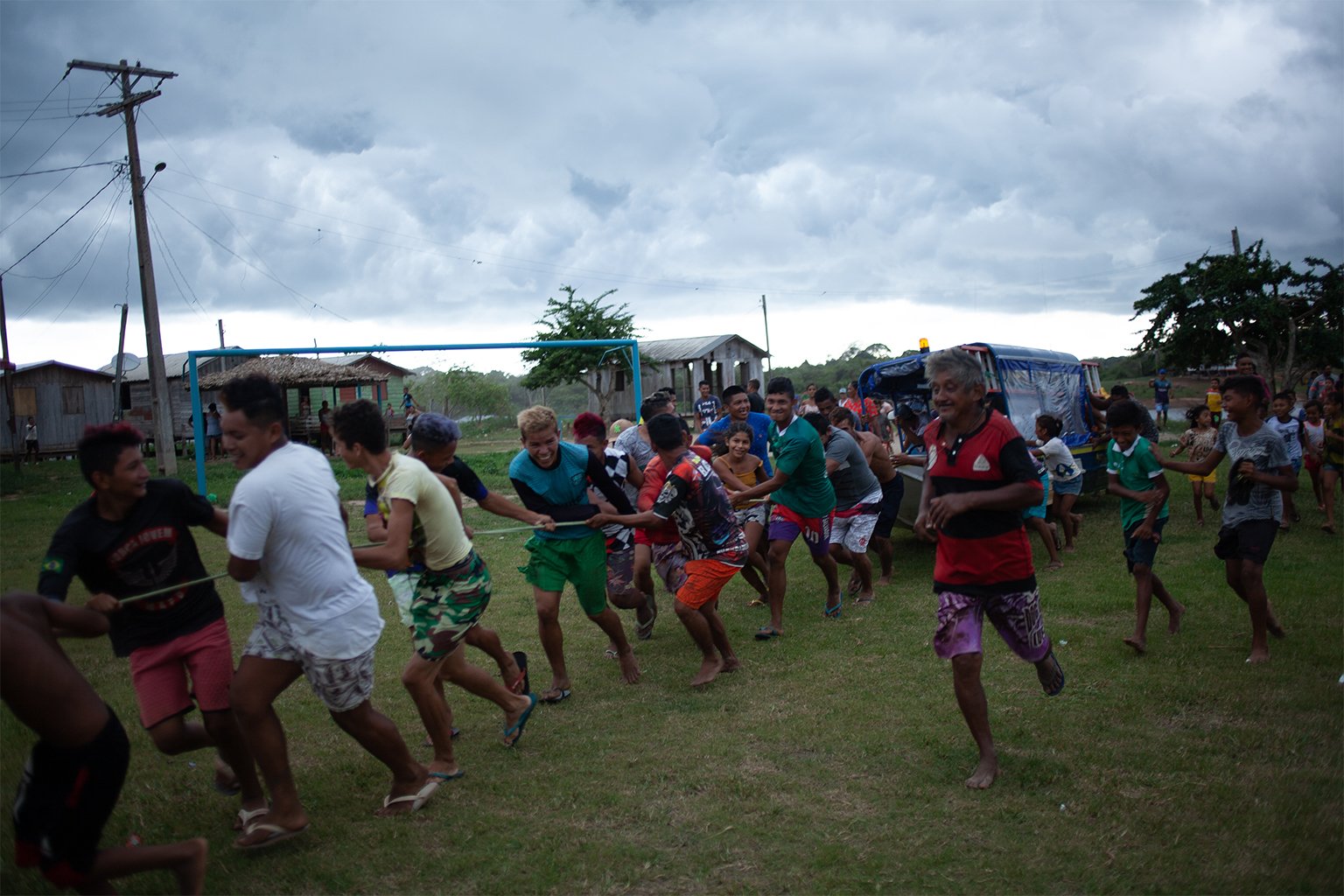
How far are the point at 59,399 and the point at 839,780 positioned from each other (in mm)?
35833

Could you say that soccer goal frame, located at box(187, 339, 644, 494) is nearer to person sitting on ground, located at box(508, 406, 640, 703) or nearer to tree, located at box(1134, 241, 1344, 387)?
person sitting on ground, located at box(508, 406, 640, 703)

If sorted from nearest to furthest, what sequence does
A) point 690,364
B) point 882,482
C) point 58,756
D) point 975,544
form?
point 58,756 → point 975,544 → point 882,482 → point 690,364

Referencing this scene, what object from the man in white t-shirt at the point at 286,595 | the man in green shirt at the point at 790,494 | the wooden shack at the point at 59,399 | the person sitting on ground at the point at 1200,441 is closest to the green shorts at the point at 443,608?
the man in white t-shirt at the point at 286,595

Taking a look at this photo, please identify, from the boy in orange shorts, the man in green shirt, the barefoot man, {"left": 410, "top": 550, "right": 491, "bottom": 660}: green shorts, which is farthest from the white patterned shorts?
the barefoot man

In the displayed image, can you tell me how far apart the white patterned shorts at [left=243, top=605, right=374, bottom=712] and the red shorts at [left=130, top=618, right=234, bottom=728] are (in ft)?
0.70

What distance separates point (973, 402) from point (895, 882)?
6.87 feet

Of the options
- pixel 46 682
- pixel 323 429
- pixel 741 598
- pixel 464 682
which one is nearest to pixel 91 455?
pixel 46 682

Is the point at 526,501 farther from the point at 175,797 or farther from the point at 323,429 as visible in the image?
the point at 323,429

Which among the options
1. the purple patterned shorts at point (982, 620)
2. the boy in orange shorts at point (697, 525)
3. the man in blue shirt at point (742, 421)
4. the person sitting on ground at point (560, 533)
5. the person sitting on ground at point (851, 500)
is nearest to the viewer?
the purple patterned shorts at point (982, 620)

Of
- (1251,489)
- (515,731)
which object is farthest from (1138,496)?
(515,731)

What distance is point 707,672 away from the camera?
6.36 metres

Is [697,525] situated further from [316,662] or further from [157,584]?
[157,584]

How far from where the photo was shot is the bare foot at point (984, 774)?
444 centimetres

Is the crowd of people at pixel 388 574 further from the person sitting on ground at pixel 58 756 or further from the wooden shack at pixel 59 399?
the wooden shack at pixel 59 399
